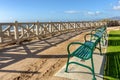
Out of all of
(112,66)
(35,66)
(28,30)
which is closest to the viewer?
(112,66)

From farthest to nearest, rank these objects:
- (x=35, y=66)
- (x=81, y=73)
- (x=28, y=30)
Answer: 1. (x=28, y=30)
2. (x=35, y=66)
3. (x=81, y=73)

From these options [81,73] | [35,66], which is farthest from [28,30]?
[81,73]

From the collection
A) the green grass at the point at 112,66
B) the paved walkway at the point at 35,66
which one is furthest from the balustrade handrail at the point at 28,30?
the green grass at the point at 112,66

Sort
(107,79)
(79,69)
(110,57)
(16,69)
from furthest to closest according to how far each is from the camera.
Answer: (110,57) < (16,69) < (79,69) < (107,79)

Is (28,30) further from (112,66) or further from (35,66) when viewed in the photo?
(112,66)

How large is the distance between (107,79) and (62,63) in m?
2.07

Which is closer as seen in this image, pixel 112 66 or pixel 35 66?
pixel 112 66

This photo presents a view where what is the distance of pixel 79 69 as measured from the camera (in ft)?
19.1

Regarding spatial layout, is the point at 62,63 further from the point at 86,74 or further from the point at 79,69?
the point at 86,74

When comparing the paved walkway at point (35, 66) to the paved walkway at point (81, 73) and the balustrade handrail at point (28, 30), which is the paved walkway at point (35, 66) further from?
the balustrade handrail at point (28, 30)

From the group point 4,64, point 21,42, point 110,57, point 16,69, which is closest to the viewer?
point 16,69

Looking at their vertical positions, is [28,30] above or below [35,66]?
above

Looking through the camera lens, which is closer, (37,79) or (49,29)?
(37,79)

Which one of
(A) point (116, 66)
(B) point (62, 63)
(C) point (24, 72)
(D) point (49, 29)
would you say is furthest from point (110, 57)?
(D) point (49, 29)
